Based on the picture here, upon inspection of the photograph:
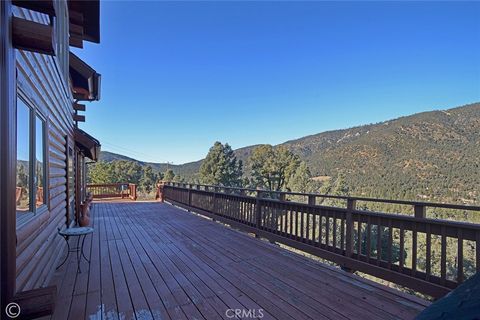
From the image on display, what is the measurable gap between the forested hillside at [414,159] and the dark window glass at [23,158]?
2679 cm

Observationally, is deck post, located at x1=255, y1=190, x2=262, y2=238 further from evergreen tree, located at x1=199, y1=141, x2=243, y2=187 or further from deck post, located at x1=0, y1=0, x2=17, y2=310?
evergreen tree, located at x1=199, y1=141, x2=243, y2=187

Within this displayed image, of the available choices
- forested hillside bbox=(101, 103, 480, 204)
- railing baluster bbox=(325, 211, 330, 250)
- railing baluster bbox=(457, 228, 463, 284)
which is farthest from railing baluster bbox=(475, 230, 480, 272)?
forested hillside bbox=(101, 103, 480, 204)

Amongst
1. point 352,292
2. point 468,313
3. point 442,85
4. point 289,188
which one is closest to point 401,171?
point 442,85

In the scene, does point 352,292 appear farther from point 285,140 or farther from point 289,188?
point 285,140

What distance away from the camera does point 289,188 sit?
3572cm

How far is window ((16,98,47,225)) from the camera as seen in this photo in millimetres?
2223

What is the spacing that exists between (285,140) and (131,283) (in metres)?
65.9

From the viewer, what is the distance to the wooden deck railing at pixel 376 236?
8.46ft

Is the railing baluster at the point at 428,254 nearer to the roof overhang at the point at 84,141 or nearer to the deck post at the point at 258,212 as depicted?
the deck post at the point at 258,212

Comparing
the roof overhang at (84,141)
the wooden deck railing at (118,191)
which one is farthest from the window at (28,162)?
the wooden deck railing at (118,191)

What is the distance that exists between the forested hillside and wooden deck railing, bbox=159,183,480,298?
76.0 feet

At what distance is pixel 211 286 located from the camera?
2.98 meters

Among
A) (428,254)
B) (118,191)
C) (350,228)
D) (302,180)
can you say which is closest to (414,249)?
(428,254)

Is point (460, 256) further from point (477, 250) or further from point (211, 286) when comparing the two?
point (211, 286)
